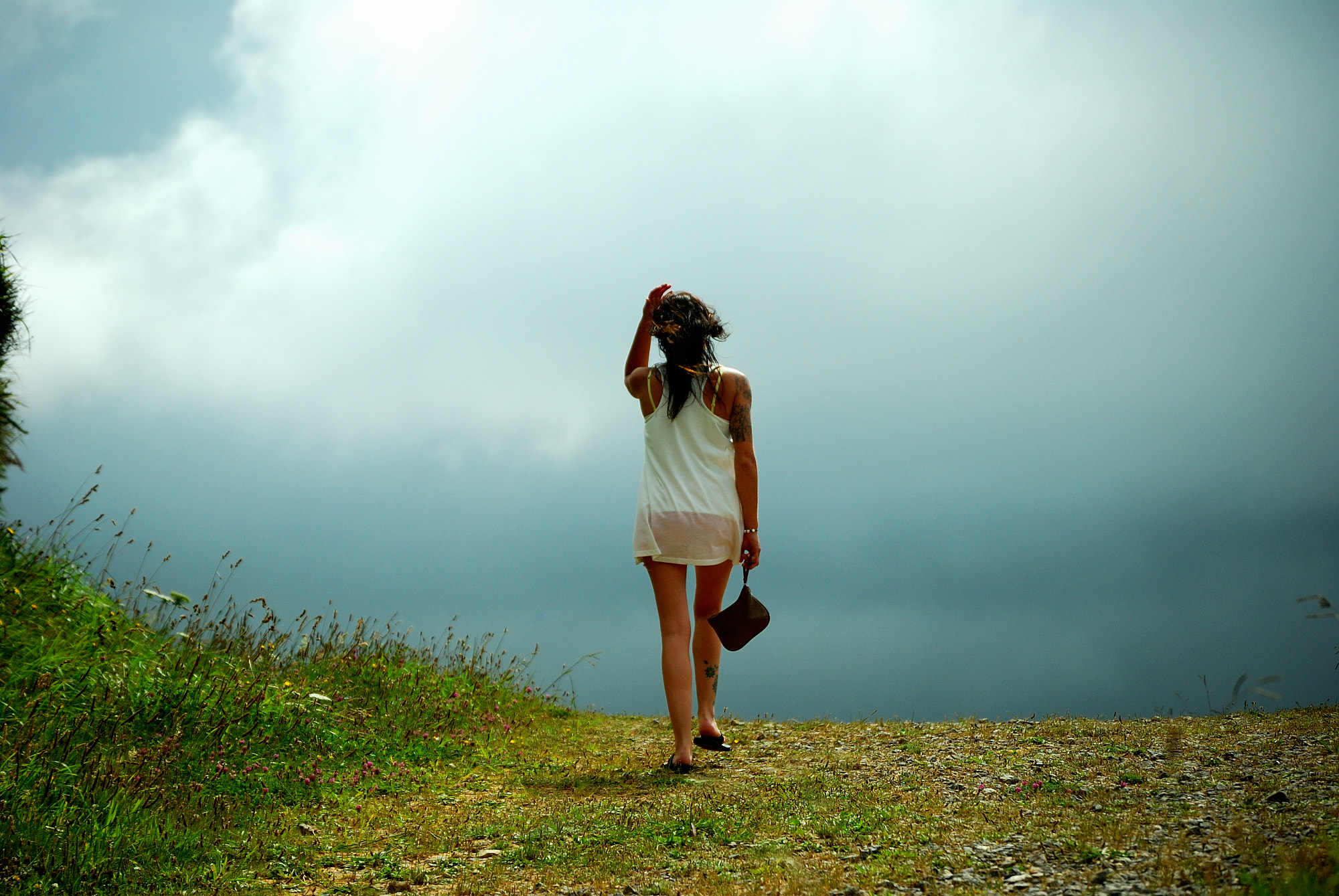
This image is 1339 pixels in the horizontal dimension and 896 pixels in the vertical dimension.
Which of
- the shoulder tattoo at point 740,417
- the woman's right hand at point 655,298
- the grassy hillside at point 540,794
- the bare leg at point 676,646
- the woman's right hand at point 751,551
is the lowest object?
the grassy hillside at point 540,794

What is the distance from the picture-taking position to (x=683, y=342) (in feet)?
19.6

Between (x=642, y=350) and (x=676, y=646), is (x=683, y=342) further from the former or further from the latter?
(x=676, y=646)

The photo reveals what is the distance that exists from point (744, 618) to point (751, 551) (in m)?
0.47

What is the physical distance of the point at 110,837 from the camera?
430 cm

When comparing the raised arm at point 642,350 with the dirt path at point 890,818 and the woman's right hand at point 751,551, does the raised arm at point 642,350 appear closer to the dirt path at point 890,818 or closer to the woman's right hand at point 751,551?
the woman's right hand at point 751,551

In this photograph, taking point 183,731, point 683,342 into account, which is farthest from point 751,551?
point 183,731

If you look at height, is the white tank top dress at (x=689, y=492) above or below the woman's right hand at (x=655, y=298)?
below

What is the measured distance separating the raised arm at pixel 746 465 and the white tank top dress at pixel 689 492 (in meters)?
0.04


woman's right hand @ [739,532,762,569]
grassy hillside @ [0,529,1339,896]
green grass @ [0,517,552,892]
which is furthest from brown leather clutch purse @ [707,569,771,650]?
green grass @ [0,517,552,892]

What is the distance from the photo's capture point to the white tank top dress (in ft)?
19.2

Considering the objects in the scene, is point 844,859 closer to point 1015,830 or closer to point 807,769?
point 1015,830

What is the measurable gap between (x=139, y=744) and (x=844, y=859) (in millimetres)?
4755

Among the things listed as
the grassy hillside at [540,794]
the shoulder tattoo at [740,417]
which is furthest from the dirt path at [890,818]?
the shoulder tattoo at [740,417]

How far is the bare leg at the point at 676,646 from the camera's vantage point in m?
5.84
